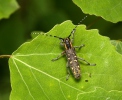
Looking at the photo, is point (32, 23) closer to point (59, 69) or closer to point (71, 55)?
point (71, 55)

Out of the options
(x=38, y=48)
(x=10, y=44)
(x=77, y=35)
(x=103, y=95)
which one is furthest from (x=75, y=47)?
(x=10, y=44)

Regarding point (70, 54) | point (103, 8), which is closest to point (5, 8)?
point (70, 54)

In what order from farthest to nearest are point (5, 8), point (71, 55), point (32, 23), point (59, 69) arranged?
point (32, 23)
point (5, 8)
point (71, 55)
point (59, 69)

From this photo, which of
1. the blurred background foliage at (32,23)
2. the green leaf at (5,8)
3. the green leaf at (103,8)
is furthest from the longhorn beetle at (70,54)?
the blurred background foliage at (32,23)

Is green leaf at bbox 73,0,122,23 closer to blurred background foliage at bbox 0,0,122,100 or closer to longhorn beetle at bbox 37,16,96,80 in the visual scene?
longhorn beetle at bbox 37,16,96,80

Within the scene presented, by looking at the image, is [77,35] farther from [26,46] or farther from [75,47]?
[26,46]

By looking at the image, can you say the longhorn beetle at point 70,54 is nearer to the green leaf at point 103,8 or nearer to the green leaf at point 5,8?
the green leaf at point 103,8

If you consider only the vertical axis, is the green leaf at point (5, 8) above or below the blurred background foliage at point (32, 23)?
above
